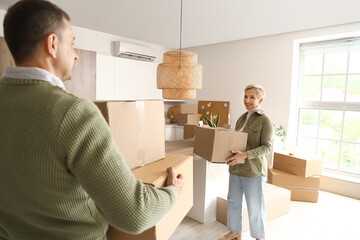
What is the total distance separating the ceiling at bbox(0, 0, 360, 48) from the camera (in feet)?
8.54

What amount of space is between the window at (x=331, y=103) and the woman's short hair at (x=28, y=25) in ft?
12.6

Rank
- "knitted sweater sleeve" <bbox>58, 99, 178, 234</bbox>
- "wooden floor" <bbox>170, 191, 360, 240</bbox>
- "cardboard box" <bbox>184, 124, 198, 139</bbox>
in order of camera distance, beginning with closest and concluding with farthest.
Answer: "knitted sweater sleeve" <bbox>58, 99, 178, 234</bbox>, "wooden floor" <bbox>170, 191, 360, 240</bbox>, "cardboard box" <bbox>184, 124, 198, 139</bbox>

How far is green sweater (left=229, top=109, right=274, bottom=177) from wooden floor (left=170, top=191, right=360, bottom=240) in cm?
74

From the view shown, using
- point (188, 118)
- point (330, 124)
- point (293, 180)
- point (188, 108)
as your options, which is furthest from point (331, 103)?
point (188, 108)

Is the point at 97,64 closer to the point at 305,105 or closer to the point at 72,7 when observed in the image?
the point at 72,7

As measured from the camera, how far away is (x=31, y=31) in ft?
1.88

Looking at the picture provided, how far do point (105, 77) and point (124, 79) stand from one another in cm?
37

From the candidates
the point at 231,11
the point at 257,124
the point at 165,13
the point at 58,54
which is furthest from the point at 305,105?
the point at 58,54

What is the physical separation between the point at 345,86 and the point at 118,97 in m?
3.47

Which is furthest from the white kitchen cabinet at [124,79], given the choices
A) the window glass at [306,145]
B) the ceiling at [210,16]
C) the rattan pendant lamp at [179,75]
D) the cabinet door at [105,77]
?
the window glass at [306,145]

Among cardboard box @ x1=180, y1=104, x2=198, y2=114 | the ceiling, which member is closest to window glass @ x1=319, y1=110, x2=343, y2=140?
the ceiling

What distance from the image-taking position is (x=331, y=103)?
3.53 metres

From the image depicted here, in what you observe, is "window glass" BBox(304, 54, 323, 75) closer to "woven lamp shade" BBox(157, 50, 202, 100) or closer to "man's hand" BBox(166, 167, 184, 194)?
"woven lamp shade" BBox(157, 50, 202, 100)

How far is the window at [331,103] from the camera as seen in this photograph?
3.35m
